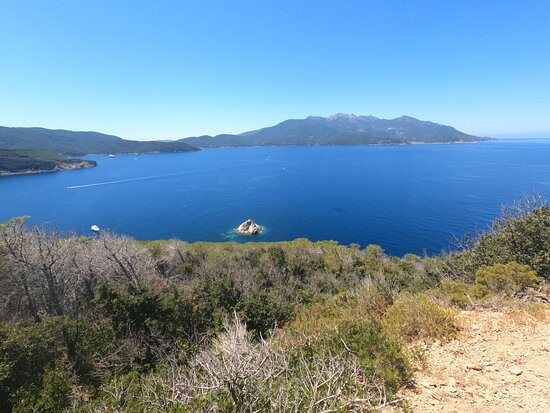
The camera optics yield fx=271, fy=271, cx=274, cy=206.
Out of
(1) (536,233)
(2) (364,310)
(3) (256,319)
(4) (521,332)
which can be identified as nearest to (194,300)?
(3) (256,319)

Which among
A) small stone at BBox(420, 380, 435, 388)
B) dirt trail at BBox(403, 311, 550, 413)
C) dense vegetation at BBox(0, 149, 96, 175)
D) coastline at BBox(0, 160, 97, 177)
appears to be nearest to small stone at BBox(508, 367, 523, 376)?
dirt trail at BBox(403, 311, 550, 413)

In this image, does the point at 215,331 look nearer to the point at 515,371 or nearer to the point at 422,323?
the point at 422,323

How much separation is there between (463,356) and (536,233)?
1265 cm

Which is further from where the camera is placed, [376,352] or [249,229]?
[249,229]

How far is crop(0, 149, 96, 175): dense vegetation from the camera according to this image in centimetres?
14575

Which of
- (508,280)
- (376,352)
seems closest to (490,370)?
(376,352)

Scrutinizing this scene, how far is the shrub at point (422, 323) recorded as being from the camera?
25.0 ft

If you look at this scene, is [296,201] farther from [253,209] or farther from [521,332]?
[521,332]

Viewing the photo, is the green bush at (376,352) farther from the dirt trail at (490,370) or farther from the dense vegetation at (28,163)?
the dense vegetation at (28,163)

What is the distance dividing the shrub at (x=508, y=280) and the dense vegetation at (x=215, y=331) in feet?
0.16

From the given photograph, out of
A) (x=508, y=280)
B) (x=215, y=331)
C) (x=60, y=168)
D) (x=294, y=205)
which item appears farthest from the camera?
(x=60, y=168)

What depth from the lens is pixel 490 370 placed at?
6.16 m

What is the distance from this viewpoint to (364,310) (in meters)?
9.73

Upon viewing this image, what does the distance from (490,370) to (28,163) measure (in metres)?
207
